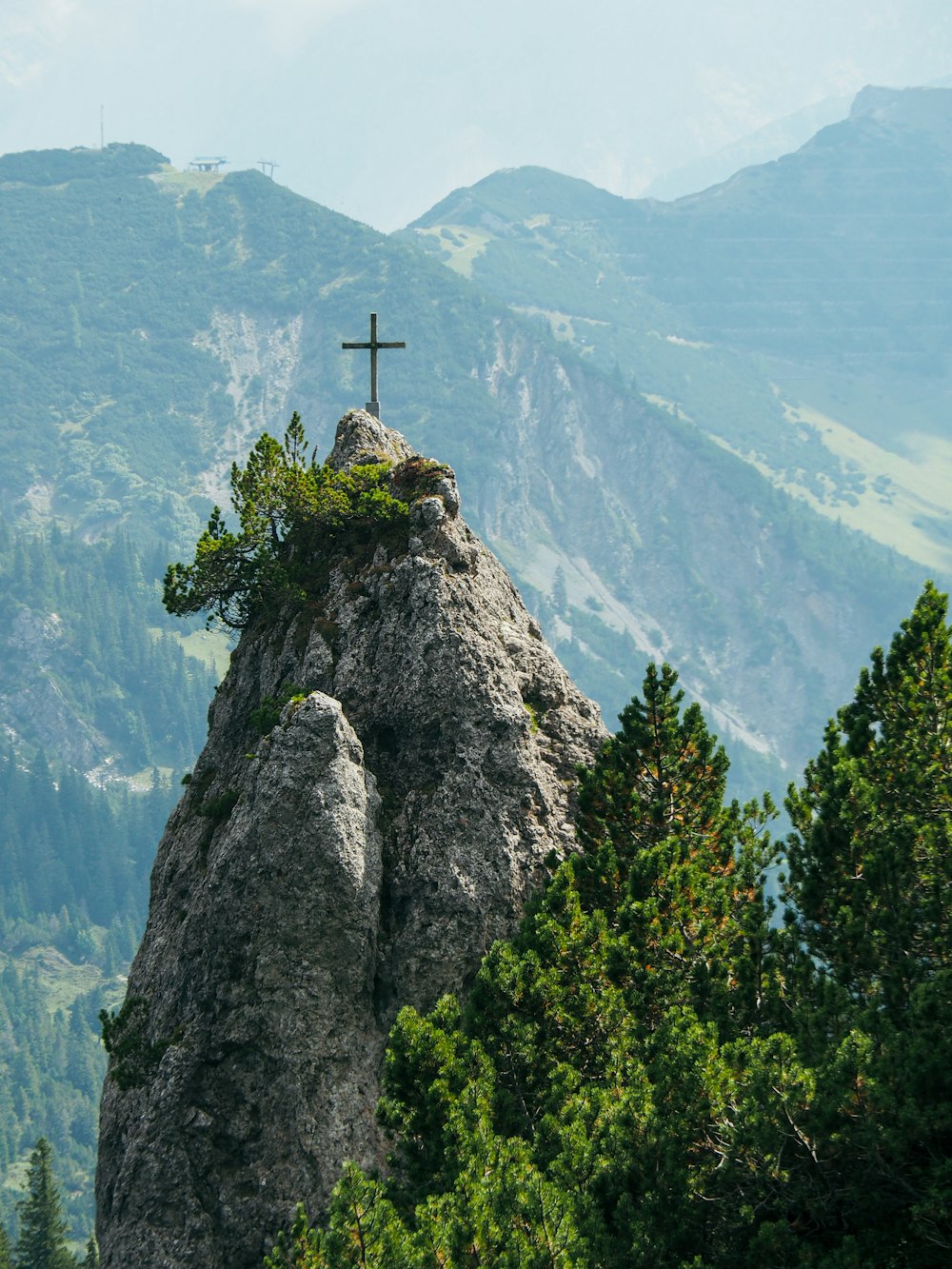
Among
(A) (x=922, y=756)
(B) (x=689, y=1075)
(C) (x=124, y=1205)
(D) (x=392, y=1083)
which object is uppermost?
(A) (x=922, y=756)

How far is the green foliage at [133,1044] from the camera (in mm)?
45281

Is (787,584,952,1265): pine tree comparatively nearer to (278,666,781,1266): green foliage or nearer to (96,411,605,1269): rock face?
(278,666,781,1266): green foliage

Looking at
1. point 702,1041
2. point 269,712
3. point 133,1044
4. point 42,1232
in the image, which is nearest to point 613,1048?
point 702,1041

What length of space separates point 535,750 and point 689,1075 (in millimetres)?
14953

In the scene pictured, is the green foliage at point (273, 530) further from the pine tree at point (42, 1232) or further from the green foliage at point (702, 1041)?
the pine tree at point (42, 1232)

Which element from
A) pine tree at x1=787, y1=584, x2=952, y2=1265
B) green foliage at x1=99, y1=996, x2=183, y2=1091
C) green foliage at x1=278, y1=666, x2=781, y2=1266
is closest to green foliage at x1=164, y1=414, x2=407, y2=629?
green foliage at x1=278, y1=666, x2=781, y2=1266

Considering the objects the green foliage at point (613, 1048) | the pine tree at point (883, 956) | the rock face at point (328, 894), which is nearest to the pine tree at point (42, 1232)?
the rock face at point (328, 894)

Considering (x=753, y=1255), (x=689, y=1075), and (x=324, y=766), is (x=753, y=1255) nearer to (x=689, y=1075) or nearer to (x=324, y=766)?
(x=689, y=1075)

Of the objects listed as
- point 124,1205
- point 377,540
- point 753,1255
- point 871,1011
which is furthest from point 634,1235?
point 377,540

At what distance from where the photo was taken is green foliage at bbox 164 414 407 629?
2085 inches

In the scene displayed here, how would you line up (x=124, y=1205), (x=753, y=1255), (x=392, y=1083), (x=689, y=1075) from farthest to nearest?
(x=124, y=1205) → (x=392, y=1083) → (x=689, y=1075) → (x=753, y=1255)

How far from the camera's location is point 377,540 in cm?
5172

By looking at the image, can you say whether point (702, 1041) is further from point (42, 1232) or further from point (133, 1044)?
point (42, 1232)

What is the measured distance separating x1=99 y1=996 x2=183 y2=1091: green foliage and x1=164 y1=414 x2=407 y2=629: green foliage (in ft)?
42.7
